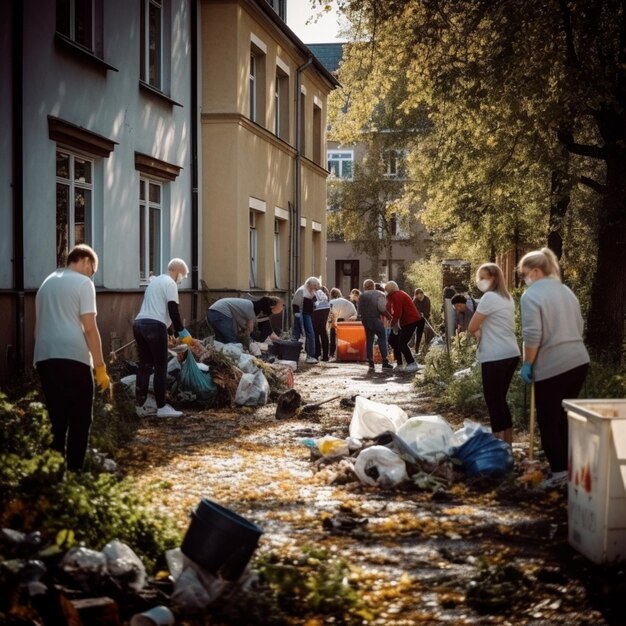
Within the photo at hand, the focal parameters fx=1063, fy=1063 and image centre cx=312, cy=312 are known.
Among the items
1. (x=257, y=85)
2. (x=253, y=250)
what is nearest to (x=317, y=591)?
(x=253, y=250)

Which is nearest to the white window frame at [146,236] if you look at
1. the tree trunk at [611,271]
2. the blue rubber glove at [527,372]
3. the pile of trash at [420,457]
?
the tree trunk at [611,271]

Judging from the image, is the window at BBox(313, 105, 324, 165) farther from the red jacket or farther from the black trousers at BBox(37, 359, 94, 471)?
the black trousers at BBox(37, 359, 94, 471)

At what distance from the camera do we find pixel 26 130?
12695mm

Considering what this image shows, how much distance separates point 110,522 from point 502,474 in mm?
3911

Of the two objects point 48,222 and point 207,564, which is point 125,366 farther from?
point 207,564

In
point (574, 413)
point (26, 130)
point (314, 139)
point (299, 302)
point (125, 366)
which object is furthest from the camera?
point (314, 139)

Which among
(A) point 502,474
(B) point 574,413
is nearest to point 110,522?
(B) point 574,413

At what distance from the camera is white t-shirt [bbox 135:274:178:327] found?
40.8ft

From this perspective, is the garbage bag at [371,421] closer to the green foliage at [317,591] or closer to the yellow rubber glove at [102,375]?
the yellow rubber glove at [102,375]

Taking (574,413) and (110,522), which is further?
(574,413)

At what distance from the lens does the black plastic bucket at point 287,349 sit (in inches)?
699

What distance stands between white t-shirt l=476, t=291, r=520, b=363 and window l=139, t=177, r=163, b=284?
893 cm

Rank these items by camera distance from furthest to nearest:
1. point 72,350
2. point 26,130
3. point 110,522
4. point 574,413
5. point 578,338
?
1. point 26,130
2. point 578,338
3. point 72,350
4. point 574,413
5. point 110,522

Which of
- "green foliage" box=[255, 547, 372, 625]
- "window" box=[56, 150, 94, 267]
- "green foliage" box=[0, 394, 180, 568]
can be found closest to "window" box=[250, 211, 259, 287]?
"window" box=[56, 150, 94, 267]
